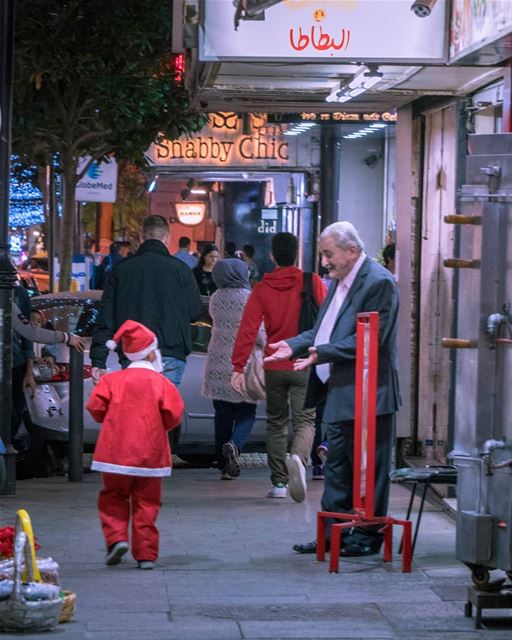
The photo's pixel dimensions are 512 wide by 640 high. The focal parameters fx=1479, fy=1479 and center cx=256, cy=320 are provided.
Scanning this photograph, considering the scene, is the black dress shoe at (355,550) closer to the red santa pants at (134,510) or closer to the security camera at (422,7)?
the red santa pants at (134,510)

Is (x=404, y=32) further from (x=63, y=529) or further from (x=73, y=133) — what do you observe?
(x=73, y=133)

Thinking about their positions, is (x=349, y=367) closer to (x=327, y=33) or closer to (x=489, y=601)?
(x=489, y=601)

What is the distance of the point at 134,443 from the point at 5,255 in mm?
3479

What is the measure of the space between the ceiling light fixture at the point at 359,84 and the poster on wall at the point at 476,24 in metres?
0.65

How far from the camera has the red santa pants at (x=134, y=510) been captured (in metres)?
7.98

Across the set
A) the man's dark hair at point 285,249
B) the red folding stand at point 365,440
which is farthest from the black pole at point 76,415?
the red folding stand at point 365,440

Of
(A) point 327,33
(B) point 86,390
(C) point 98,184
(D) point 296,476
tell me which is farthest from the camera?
(C) point 98,184

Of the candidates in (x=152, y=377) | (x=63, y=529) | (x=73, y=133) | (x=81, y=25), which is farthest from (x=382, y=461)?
(x=73, y=133)

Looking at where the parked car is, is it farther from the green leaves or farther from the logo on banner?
the logo on banner

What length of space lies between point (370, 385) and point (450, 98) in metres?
3.33

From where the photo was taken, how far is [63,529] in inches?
370

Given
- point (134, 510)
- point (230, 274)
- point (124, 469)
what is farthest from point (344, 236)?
point (230, 274)

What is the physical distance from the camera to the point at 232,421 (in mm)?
11859

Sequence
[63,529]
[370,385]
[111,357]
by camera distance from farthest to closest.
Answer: [111,357] → [63,529] → [370,385]
